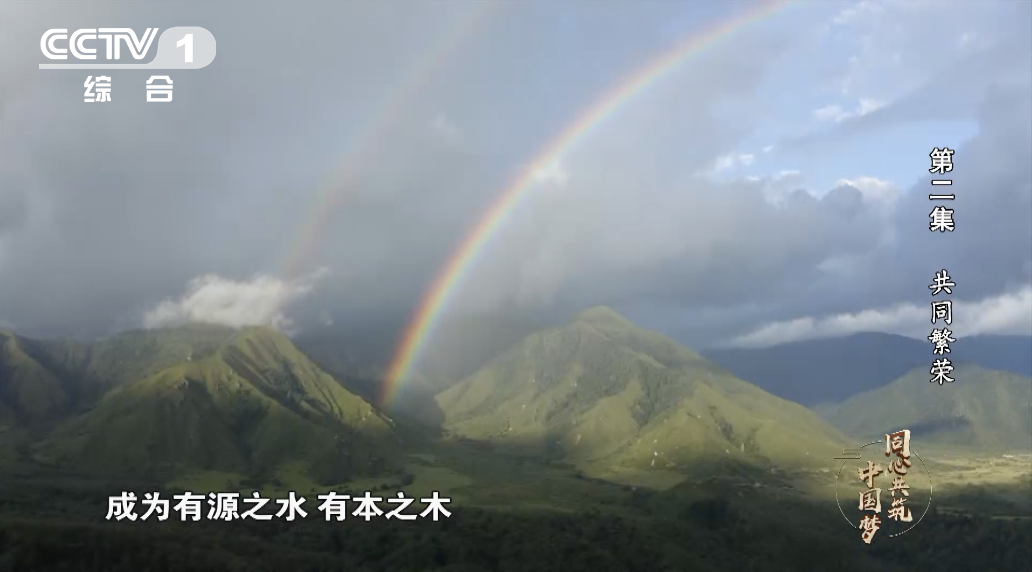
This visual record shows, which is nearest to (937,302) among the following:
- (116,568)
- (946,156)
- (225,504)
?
(946,156)

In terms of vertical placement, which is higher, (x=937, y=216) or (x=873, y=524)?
(x=937, y=216)

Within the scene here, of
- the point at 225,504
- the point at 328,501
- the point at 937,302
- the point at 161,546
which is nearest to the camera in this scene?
the point at 937,302

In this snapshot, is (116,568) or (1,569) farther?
(116,568)

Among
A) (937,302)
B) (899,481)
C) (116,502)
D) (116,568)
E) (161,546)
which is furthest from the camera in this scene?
(161,546)

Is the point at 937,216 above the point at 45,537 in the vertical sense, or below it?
above

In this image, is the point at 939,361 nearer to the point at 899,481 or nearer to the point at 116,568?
the point at 899,481

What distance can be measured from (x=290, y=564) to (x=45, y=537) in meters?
51.8

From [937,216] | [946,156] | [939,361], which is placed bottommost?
[939,361]

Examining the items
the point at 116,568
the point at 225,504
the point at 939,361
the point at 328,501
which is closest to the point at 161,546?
the point at 116,568

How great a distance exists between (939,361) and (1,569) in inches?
6695

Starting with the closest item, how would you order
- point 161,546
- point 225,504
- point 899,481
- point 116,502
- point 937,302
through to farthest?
point 899,481 < point 937,302 < point 225,504 < point 116,502 < point 161,546

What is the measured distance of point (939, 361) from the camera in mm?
102875

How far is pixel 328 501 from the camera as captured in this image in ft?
364

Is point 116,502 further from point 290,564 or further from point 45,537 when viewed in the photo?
point 290,564
